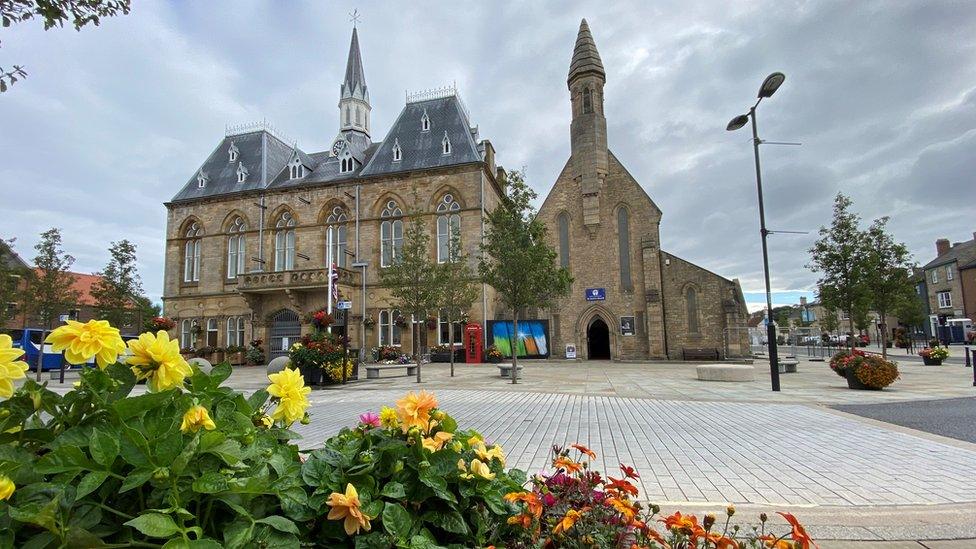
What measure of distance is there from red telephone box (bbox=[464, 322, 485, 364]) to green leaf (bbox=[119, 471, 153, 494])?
26.3 m

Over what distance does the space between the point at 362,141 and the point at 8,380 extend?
44.5 m

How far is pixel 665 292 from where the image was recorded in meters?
31.2

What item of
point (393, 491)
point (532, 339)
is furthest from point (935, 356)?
point (393, 491)

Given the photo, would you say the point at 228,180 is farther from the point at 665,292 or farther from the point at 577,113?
the point at 665,292

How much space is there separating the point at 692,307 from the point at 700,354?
3104 millimetres

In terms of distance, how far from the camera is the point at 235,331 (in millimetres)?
34062

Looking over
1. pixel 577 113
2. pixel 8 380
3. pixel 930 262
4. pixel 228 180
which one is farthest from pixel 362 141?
pixel 930 262

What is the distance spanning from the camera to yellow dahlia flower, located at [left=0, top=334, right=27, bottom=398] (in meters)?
1.57

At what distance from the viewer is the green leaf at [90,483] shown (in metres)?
1.36

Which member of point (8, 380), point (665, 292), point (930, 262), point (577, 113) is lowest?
point (8, 380)

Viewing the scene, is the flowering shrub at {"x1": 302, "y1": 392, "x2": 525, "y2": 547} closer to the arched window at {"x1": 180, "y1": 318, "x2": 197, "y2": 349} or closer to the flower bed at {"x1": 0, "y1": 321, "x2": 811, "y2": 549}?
the flower bed at {"x1": 0, "y1": 321, "x2": 811, "y2": 549}

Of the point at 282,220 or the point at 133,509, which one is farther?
the point at 282,220

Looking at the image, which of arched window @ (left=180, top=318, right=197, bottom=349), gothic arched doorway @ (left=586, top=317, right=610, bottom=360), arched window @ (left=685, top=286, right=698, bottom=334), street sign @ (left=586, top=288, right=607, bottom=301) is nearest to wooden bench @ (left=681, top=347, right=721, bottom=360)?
arched window @ (left=685, top=286, right=698, bottom=334)

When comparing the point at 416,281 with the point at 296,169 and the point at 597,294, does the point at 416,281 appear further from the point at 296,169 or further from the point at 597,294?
the point at 296,169
